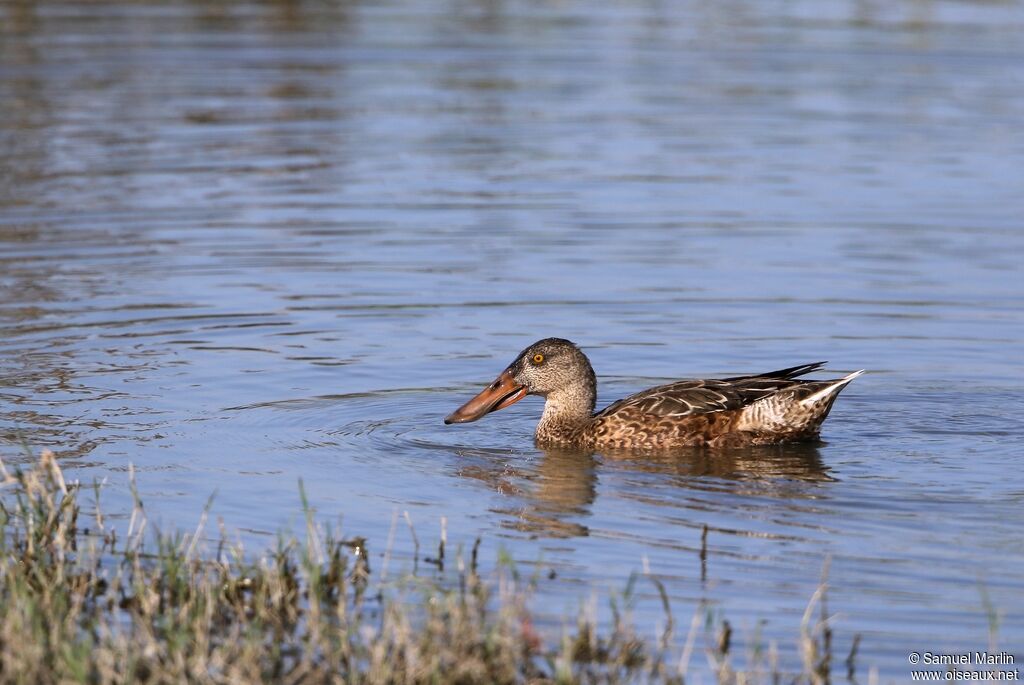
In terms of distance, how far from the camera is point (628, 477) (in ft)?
31.2

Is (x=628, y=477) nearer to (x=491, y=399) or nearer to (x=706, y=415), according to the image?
(x=706, y=415)

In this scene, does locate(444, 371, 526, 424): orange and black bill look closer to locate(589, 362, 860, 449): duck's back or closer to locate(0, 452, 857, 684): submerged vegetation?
locate(589, 362, 860, 449): duck's back

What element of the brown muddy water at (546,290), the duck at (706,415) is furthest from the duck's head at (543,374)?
the brown muddy water at (546,290)

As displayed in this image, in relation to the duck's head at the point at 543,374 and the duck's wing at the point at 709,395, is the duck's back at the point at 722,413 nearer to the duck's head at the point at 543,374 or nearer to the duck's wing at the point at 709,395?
the duck's wing at the point at 709,395

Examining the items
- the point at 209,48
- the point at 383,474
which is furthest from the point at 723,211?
the point at 209,48

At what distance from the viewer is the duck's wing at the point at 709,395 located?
10156 millimetres

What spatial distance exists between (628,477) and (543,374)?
A: 4.47ft

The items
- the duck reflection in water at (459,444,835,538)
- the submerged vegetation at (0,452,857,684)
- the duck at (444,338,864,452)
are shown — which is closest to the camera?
the submerged vegetation at (0,452,857,684)

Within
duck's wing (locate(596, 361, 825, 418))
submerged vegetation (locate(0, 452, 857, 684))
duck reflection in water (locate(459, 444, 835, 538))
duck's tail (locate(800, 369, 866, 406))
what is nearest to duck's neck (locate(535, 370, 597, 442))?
duck reflection in water (locate(459, 444, 835, 538))

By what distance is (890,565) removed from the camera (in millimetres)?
7648

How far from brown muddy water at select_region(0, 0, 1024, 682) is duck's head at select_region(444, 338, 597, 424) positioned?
0.96ft

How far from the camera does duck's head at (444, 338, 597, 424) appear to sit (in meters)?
10.6

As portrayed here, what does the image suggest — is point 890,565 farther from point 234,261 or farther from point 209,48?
point 209,48

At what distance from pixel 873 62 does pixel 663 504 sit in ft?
63.6
